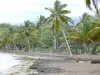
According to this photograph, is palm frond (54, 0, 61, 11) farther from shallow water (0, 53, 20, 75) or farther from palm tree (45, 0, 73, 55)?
shallow water (0, 53, 20, 75)

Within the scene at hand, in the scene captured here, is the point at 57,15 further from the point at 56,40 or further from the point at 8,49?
the point at 8,49

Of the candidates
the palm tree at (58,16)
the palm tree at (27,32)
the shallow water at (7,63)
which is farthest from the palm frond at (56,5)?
the palm tree at (27,32)

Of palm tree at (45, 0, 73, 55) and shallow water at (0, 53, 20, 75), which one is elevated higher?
palm tree at (45, 0, 73, 55)

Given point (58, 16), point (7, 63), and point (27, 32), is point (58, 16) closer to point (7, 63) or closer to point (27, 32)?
point (7, 63)

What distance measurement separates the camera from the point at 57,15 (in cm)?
4612

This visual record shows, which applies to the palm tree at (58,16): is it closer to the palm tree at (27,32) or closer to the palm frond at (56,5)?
the palm frond at (56,5)

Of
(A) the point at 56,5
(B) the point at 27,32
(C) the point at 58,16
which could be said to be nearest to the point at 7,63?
(C) the point at 58,16

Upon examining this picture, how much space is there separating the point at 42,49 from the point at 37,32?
5400mm

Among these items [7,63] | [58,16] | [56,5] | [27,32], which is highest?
[56,5]

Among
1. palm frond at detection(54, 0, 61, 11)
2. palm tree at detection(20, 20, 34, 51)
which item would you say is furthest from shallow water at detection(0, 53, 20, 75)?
palm tree at detection(20, 20, 34, 51)

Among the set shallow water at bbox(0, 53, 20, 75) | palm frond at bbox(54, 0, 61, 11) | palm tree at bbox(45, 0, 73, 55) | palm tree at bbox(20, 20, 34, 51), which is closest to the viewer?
shallow water at bbox(0, 53, 20, 75)

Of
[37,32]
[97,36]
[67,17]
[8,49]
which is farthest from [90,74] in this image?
[8,49]

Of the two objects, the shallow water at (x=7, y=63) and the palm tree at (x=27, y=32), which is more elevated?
the palm tree at (x=27, y=32)

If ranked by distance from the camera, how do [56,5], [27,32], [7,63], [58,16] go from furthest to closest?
[27,32], [56,5], [58,16], [7,63]
